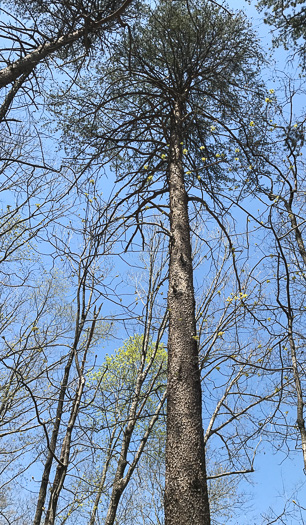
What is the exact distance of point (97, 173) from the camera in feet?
15.8

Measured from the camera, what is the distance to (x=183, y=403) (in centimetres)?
277

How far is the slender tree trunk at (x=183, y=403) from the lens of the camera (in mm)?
2373

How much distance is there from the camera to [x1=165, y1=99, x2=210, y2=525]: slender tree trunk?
237 centimetres

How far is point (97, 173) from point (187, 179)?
1.43m

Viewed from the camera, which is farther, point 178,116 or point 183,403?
Answer: point 178,116

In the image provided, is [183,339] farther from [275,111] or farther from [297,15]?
[297,15]

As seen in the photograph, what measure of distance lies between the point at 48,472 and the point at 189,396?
2472 millimetres

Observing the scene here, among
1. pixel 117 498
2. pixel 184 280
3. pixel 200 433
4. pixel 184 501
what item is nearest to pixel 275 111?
pixel 184 280

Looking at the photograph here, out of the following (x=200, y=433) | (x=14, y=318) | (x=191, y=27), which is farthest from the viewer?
(x=14, y=318)

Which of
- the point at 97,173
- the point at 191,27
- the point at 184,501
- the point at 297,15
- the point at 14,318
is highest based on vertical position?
the point at 297,15

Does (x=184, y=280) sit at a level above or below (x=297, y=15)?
below

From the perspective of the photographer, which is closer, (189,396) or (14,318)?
(189,396)

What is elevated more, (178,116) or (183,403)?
(178,116)

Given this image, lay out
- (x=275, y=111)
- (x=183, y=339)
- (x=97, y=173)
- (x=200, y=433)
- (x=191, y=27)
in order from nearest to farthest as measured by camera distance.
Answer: (x=200, y=433)
(x=183, y=339)
(x=275, y=111)
(x=97, y=173)
(x=191, y=27)
